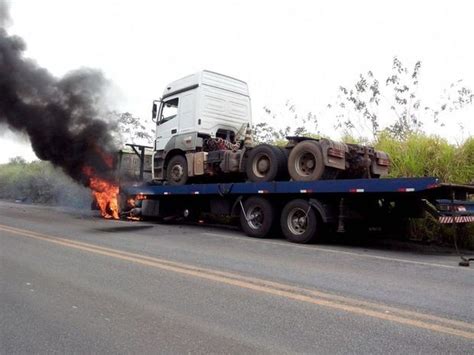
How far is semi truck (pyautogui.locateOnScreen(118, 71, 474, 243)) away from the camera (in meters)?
8.96

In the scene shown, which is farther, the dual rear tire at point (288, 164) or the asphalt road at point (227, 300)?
the dual rear tire at point (288, 164)

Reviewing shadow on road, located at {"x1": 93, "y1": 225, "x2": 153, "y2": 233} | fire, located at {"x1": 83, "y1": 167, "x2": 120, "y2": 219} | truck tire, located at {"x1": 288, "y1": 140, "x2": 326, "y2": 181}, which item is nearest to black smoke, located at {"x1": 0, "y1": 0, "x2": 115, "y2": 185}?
fire, located at {"x1": 83, "y1": 167, "x2": 120, "y2": 219}

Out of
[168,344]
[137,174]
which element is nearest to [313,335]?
[168,344]

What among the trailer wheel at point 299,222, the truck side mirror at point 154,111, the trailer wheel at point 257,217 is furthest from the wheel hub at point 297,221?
the truck side mirror at point 154,111

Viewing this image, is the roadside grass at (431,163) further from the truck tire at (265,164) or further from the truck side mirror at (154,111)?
the truck side mirror at (154,111)

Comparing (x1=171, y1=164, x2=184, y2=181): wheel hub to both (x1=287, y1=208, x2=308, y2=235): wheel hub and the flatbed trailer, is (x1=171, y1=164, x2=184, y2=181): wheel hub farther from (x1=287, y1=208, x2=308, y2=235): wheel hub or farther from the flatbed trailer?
(x1=287, y1=208, x2=308, y2=235): wheel hub

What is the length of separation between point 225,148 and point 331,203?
12.0ft

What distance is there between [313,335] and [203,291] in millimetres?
1646

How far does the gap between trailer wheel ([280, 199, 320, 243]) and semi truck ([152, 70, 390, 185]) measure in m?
0.64

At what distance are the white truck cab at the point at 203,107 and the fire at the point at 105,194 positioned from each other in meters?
2.17

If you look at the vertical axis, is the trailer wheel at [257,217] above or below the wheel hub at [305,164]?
below

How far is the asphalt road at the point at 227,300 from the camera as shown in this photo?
3.65m

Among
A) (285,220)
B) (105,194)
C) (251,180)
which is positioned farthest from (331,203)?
(105,194)

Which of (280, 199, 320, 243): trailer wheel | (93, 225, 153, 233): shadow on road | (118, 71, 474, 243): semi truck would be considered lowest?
(93, 225, 153, 233): shadow on road
